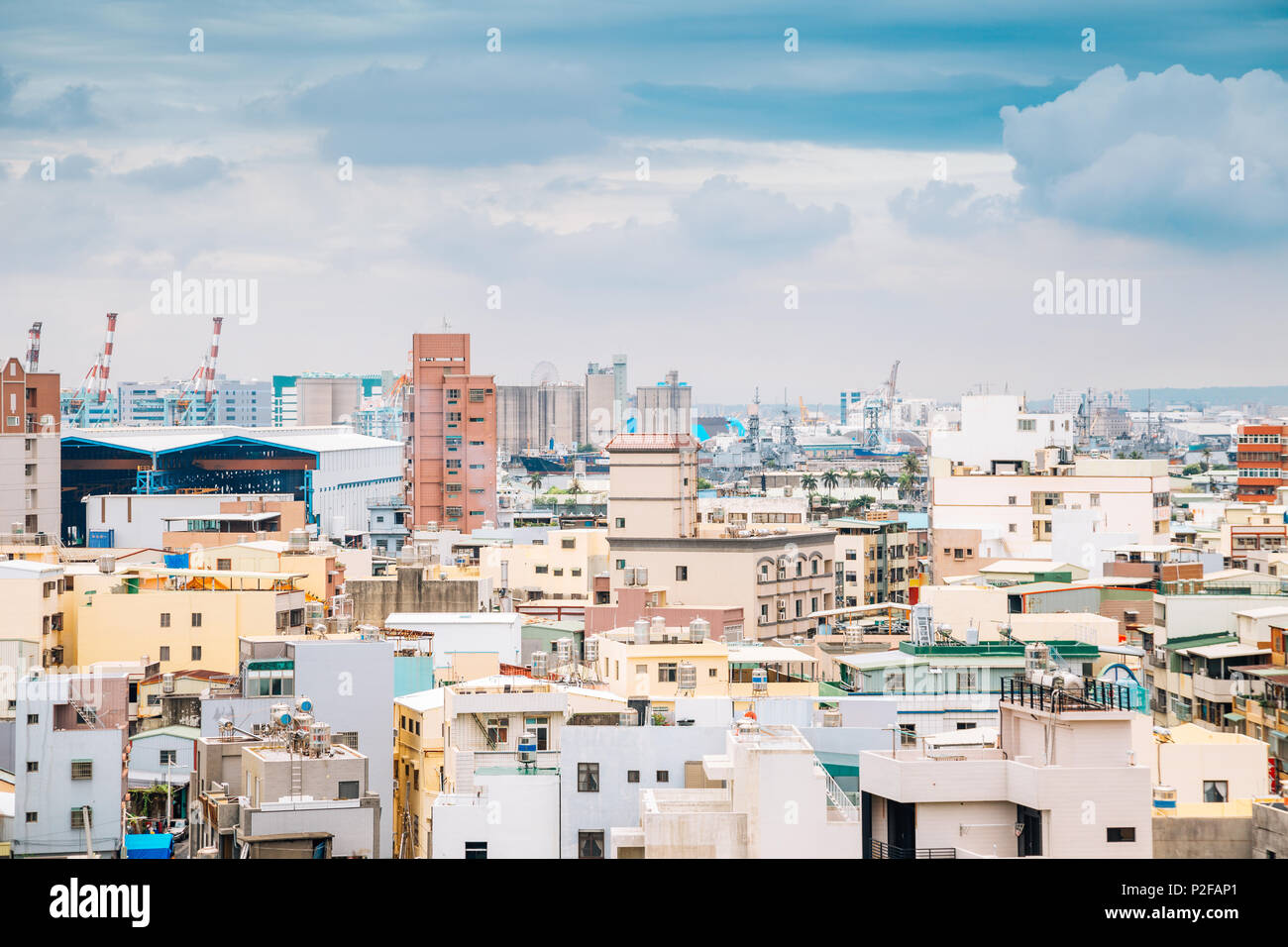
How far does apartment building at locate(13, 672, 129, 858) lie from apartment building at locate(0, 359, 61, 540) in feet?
46.4

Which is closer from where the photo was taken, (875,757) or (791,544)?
(875,757)

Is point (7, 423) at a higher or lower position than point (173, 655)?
higher

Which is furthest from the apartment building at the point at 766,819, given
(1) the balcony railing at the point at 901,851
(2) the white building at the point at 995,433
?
(2) the white building at the point at 995,433

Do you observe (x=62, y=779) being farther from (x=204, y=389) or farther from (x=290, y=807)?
(x=204, y=389)

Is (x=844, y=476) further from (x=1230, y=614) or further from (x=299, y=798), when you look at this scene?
(x=299, y=798)

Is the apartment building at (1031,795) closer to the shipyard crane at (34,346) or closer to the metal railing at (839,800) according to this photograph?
the metal railing at (839,800)

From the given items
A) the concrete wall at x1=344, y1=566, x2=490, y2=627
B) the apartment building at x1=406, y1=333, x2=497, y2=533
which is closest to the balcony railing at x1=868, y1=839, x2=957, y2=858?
Result: the concrete wall at x1=344, y1=566, x2=490, y2=627

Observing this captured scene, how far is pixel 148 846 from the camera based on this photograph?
257 inches

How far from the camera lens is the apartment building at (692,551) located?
16.3m

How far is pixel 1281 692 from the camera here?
9.12 m

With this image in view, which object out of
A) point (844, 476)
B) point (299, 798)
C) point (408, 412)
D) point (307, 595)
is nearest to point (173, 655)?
point (307, 595)

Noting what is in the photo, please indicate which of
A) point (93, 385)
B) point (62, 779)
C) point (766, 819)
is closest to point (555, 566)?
point (62, 779)

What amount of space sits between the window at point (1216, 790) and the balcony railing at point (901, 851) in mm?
2445
